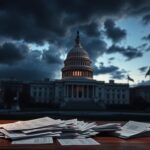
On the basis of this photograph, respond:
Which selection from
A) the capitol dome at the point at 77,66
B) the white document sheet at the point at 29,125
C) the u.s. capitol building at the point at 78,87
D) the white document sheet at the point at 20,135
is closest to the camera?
the white document sheet at the point at 20,135

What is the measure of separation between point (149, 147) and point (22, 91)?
8591cm

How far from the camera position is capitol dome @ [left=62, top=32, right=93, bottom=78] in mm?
83250

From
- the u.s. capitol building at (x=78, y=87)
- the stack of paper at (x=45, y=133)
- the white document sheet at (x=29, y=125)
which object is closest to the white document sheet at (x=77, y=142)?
the stack of paper at (x=45, y=133)

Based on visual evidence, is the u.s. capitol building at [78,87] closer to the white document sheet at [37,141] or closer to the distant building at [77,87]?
the distant building at [77,87]

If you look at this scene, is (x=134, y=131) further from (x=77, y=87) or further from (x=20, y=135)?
(x=77, y=87)

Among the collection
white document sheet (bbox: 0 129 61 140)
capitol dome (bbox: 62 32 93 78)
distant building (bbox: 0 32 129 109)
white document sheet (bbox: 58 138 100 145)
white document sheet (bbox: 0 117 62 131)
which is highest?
capitol dome (bbox: 62 32 93 78)

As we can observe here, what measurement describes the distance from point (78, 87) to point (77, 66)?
212 inches

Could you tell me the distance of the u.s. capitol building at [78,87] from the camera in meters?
79.9

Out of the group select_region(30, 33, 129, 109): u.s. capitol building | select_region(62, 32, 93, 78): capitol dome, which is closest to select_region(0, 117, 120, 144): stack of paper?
select_region(30, 33, 129, 109): u.s. capitol building

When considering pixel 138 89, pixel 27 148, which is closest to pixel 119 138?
pixel 27 148

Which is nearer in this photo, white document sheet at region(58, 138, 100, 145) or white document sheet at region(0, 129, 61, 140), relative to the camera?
white document sheet at region(58, 138, 100, 145)

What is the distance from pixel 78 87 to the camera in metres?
80.8

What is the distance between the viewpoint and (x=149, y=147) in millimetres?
2455

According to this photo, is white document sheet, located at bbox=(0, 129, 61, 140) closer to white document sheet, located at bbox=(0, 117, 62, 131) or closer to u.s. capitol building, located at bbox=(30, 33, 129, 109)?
white document sheet, located at bbox=(0, 117, 62, 131)
